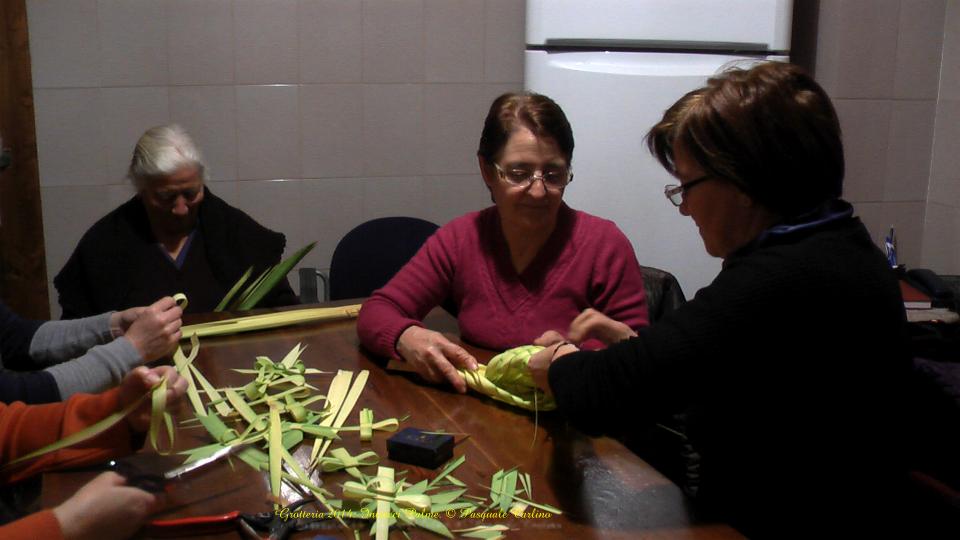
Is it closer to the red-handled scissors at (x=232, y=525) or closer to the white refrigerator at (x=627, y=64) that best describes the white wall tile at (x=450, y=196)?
the white refrigerator at (x=627, y=64)

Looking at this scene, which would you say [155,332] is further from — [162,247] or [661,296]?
[661,296]

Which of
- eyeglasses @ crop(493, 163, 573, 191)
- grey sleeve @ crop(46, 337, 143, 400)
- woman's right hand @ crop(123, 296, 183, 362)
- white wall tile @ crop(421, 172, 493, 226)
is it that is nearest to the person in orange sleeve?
grey sleeve @ crop(46, 337, 143, 400)

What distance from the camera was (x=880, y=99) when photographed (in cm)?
354

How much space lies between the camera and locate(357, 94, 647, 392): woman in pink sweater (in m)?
2.06

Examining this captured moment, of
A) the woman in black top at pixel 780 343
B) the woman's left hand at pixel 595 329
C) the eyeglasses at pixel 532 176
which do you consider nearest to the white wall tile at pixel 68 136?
the eyeglasses at pixel 532 176

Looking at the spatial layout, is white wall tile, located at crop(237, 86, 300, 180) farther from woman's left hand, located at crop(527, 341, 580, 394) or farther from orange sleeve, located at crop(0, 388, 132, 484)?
woman's left hand, located at crop(527, 341, 580, 394)

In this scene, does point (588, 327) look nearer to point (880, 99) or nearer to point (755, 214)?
point (755, 214)

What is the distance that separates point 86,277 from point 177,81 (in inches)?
40.6

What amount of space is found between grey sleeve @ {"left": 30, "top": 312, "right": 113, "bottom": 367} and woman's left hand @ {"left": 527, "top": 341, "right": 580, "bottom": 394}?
1138 mm

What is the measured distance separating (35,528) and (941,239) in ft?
11.6

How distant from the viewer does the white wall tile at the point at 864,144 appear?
3.52 m

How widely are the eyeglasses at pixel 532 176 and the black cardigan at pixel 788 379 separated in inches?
29.3

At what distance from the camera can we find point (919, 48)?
3541 mm

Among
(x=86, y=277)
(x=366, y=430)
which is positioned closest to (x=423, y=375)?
(x=366, y=430)
